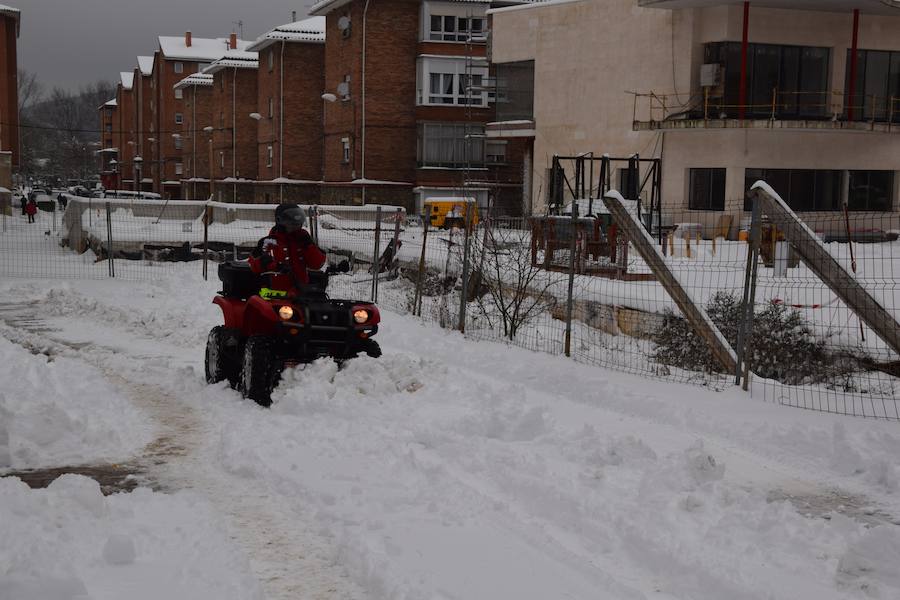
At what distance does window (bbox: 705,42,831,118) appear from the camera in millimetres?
33969

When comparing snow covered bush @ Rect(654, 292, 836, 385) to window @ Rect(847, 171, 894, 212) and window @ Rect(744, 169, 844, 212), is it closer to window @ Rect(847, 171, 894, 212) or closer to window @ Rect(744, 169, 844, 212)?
window @ Rect(744, 169, 844, 212)

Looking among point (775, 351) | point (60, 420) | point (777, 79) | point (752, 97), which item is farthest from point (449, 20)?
point (60, 420)

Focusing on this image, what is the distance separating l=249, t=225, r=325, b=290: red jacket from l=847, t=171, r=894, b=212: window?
30.1 meters

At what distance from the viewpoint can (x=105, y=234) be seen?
88.0 ft

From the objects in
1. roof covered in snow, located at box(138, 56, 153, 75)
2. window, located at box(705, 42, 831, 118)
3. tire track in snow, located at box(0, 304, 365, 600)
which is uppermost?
roof covered in snow, located at box(138, 56, 153, 75)

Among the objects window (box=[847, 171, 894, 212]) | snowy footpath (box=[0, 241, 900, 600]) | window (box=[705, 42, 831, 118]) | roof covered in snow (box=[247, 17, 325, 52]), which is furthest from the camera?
roof covered in snow (box=[247, 17, 325, 52])

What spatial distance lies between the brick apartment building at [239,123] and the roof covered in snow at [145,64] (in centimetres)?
2829

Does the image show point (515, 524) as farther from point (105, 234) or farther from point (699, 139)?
point (699, 139)

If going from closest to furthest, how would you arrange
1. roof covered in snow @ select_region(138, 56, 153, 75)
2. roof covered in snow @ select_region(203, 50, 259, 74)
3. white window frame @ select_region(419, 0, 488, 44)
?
white window frame @ select_region(419, 0, 488, 44) < roof covered in snow @ select_region(203, 50, 259, 74) < roof covered in snow @ select_region(138, 56, 153, 75)

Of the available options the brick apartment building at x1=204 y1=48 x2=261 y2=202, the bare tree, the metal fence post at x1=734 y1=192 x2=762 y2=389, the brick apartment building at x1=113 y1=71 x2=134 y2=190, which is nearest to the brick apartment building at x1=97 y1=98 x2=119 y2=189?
the brick apartment building at x1=113 y1=71 x2=134 y2=190

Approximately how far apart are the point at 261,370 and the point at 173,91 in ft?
266

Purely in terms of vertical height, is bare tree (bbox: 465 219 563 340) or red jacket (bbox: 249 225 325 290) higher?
red jacket (bbox: 249 225 325 290)

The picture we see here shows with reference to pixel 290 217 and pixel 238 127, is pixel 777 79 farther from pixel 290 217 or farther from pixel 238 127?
pixel 238 127

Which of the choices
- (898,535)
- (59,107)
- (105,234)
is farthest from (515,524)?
(59,107)
